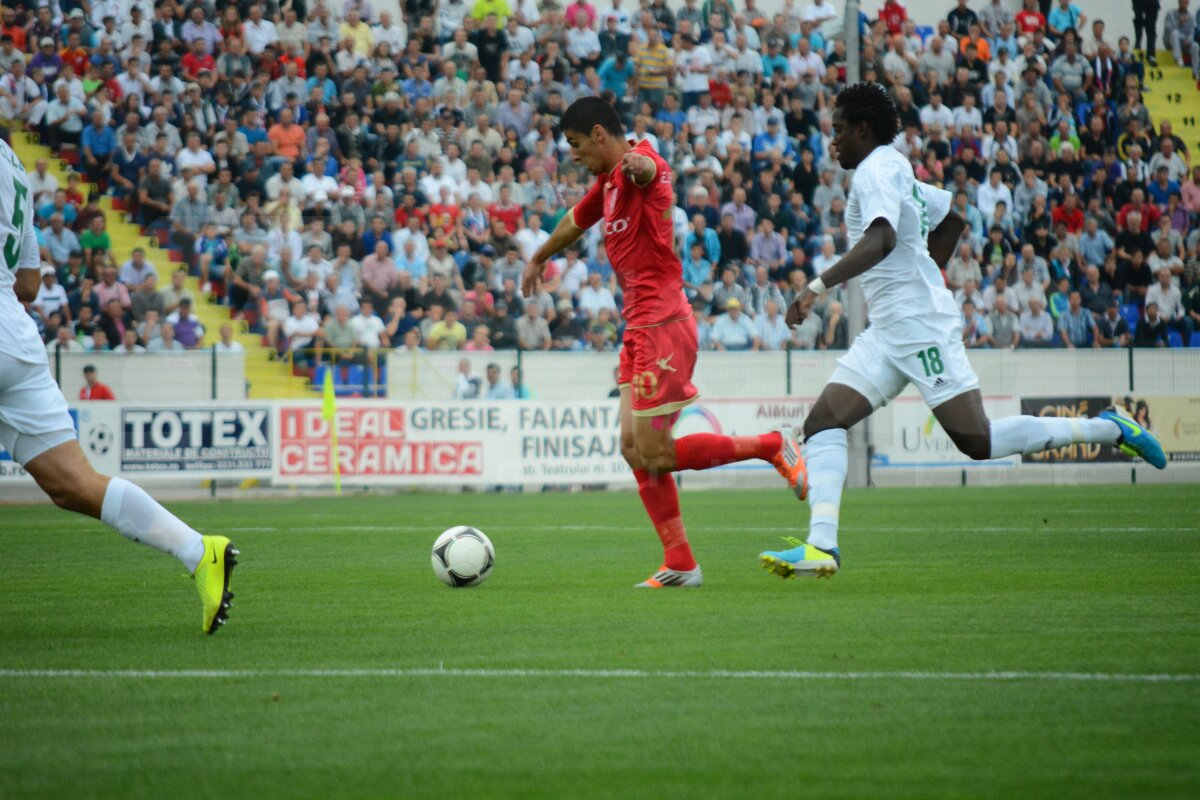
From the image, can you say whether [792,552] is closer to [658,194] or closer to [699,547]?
[658,194]

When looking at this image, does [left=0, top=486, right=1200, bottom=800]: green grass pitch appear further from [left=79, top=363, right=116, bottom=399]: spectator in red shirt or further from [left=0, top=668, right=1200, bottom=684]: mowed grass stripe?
[left=79, top=363, right=116, bottom=399]: spectator in red shirt

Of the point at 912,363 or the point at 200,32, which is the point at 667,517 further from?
the point at 200,32

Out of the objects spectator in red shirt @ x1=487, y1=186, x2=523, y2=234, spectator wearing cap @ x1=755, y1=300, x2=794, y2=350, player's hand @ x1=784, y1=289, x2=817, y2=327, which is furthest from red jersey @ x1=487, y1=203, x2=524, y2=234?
player's hand @ x1=784, y1=289, x2=817, y2=327

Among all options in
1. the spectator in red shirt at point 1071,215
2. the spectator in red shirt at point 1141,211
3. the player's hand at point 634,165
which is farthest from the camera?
the spectator in red shirt at point 1071,215

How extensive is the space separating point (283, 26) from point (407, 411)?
7.76 m

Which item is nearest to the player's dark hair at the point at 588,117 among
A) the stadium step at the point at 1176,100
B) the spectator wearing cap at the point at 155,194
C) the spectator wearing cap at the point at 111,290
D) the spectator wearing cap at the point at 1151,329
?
the spectator wearing cap at the point at 111,290

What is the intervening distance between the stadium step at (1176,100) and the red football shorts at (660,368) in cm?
2470

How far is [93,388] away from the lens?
20172 mm

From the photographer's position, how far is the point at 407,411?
20984 millimetres

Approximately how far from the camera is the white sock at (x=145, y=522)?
6.40 m

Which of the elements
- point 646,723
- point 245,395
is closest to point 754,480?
point 245,395

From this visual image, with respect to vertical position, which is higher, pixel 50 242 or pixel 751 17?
pixel 751 17

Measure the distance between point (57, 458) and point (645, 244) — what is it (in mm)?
3290

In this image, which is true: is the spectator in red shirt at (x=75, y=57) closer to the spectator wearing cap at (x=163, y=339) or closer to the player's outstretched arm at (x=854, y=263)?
the spectator wearing cap at (x=163, y=339)
